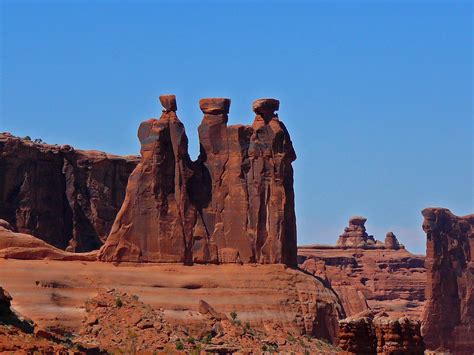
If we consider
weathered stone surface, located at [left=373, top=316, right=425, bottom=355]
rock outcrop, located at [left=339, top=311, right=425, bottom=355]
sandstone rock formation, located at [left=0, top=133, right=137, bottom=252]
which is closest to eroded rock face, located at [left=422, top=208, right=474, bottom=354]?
sandstone rock formation, located at [left=0, top=133, right=137, bottom=252]

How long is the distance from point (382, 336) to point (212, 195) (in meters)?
74.5

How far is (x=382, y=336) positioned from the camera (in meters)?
40.9

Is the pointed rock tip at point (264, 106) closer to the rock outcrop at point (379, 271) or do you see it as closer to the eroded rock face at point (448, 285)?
the eroded rock face at point (448, 285)

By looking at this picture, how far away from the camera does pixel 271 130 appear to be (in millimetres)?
113875

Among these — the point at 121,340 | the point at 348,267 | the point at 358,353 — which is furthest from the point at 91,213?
the point at 358,353

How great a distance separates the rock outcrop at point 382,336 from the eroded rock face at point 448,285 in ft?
330

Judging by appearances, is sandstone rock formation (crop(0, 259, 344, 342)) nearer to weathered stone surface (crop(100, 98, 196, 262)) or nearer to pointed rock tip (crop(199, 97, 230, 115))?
weathered stone surface (crop(100, 98, 196, 262))

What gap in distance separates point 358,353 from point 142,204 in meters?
70.9

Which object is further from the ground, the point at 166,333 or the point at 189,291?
the point at 189,291

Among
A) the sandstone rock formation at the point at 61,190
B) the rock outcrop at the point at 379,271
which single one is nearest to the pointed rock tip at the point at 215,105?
the sandstone rock formation at the point at 61,190

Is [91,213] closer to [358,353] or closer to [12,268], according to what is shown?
[12,268]

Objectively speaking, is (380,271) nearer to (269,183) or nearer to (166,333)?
(269,183)

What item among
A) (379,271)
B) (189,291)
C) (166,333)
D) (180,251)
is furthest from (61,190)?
(379,271)

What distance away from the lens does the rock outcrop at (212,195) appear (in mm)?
111625
